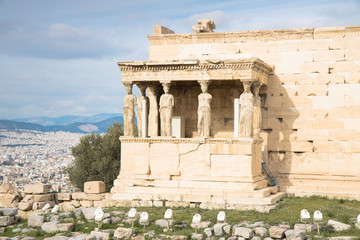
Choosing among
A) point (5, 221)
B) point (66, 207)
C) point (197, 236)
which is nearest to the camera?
point (197, 236)

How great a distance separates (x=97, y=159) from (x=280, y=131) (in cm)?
1076

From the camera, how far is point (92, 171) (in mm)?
27688

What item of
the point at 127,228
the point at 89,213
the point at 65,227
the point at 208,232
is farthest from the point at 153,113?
the point at 208,232

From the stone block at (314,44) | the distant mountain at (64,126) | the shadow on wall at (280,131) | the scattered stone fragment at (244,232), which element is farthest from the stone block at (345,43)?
the distant mountain at (64,126)

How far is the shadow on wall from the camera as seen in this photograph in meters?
19.4

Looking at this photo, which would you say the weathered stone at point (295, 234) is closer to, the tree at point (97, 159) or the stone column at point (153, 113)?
the stone column at point (153, 113)

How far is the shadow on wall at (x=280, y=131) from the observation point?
19391 mm

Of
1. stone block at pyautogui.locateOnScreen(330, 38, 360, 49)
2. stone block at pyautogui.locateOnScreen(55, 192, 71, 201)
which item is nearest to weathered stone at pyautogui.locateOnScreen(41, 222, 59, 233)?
stone block at pyautogui.locateOnScreen(55, 192, 71, 201)

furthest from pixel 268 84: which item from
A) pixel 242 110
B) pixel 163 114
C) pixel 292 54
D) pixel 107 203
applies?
pixel 107 203

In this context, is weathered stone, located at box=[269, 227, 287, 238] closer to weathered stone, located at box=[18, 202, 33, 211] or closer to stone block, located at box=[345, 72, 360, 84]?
stone block, located at box=[345, 72, 360, 84]

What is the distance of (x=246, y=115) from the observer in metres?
17.3

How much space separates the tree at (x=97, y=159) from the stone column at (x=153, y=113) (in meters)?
8.52

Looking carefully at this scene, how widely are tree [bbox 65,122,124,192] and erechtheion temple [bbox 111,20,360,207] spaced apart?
824 cm

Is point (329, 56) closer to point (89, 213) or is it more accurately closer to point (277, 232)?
point (277, 232)
